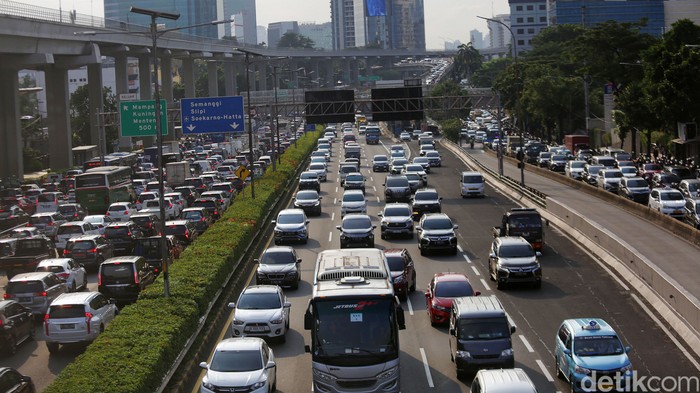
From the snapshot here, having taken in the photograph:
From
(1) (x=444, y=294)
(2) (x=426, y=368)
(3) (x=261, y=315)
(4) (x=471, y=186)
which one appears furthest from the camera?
(4) (x=471, y=186)

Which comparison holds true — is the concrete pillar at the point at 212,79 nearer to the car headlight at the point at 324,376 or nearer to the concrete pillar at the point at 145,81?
the concrete pillar at the point at 145,81

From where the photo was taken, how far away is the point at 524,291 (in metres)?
34.3

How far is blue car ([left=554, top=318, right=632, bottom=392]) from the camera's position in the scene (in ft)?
68.7

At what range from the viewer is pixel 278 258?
35.3m

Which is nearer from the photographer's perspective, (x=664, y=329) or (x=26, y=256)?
(x=664, y=329)

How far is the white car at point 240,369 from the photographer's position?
67.8 ft

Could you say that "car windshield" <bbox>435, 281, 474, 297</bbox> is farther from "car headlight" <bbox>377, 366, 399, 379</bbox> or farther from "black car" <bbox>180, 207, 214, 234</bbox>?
"black car" <bbox>180, 207, 214, 234</bbox>

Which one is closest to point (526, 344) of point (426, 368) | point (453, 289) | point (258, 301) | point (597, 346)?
point (453, 289)

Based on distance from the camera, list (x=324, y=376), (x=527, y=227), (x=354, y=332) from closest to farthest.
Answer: (x=324, y=376)
(x=354, y=332)
(x=527, y=227)

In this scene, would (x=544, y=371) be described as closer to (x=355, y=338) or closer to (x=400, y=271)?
(x=355, y=338)

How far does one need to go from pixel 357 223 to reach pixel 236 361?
73.9 feet

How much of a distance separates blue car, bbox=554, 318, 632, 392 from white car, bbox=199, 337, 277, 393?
6500 millimetres

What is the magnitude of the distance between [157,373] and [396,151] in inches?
2831

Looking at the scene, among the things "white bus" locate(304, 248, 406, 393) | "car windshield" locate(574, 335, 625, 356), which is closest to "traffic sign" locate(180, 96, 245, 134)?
"white bus" locate(304, 248, 406, 393)
